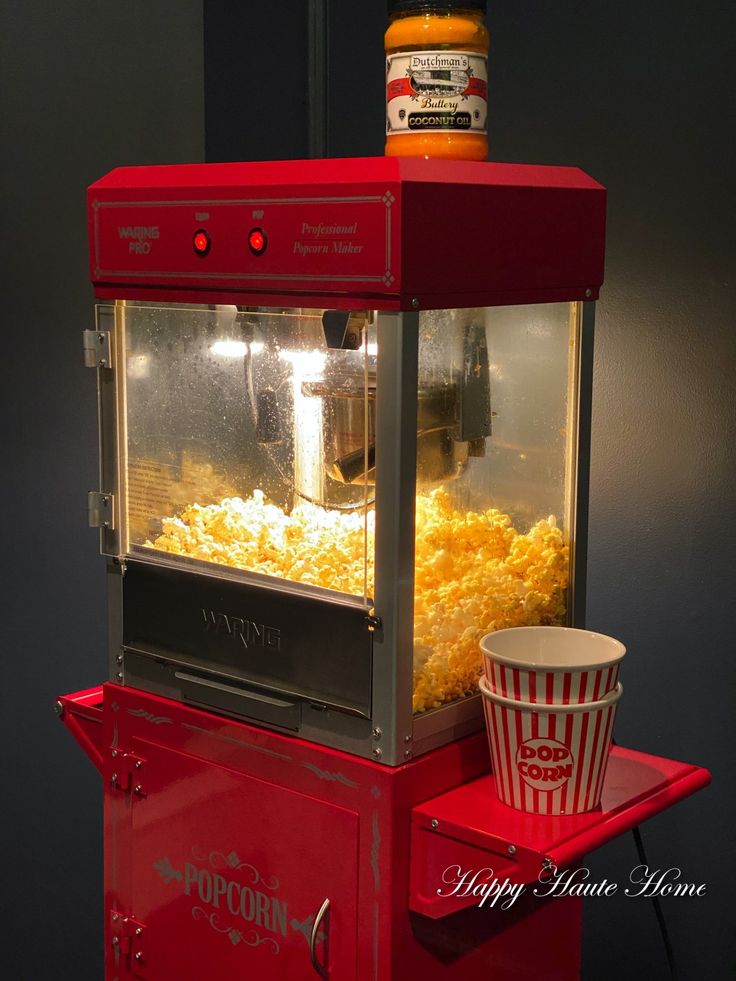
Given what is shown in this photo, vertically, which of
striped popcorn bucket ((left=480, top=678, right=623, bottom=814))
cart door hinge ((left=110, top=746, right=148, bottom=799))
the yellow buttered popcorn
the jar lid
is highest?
the jar lid

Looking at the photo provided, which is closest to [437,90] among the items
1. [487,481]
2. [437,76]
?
[437,76]

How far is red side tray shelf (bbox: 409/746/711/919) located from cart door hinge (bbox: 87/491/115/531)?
0.58m

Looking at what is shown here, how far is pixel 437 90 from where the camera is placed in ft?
4.99

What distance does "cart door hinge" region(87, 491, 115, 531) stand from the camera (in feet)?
5.79

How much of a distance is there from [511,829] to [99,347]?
81 centimetres

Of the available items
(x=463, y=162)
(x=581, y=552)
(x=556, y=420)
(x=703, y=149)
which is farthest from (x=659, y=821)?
(x=463, y=162)

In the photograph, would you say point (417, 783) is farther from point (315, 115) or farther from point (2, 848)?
point (315, 115)

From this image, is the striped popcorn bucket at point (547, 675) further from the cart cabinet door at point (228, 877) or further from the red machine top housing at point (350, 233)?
the red machine top housing at point (350, 233)

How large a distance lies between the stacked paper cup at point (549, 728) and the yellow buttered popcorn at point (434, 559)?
7 centimetres

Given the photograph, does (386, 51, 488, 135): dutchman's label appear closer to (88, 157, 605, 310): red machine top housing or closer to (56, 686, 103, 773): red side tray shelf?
(88, 157, 605, 310): red machine top housing

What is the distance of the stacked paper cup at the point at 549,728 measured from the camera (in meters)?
1.44

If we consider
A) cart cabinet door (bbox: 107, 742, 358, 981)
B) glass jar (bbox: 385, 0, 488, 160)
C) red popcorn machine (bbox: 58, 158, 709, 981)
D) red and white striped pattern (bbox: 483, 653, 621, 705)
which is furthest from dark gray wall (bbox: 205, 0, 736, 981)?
cart cabinet door (bbox: 107, 742, 358, 981)

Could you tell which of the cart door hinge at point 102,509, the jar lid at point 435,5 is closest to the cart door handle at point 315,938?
the cart door hinge at point 102,509

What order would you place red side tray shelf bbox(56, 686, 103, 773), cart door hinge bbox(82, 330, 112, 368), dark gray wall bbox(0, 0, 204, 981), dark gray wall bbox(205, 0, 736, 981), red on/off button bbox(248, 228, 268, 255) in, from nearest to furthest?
red on/off button bbox(248, 228, 268, 255)
cart door hinge bbox(82, 330, 112, 368)
red side tray shelf bbox(56, 686, 103, 773)
dark gray wall bbox(205, 0, 736, 981)
dark gray wall bbox(0, 0, 204, 981)
